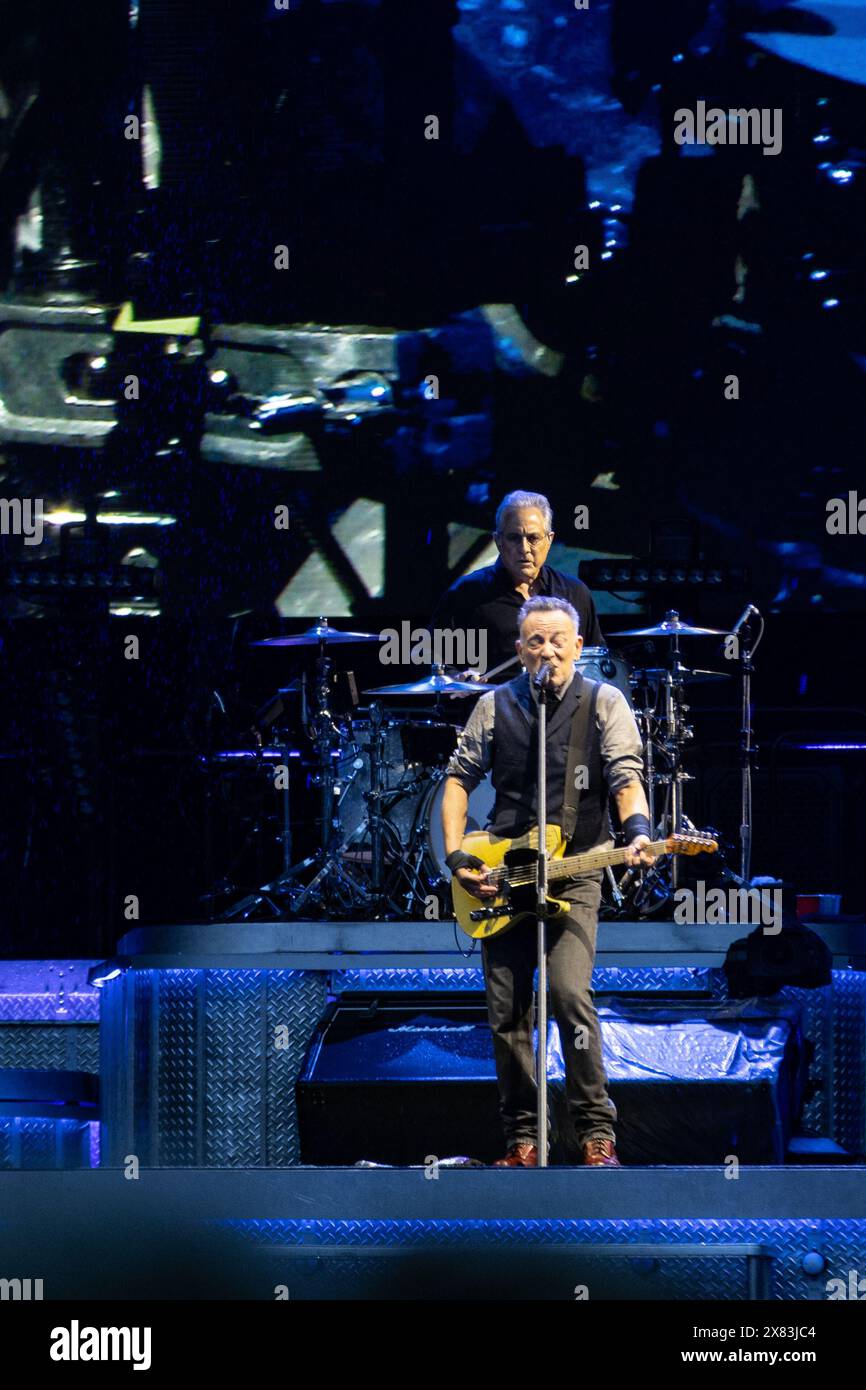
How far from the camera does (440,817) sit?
682 centimetres

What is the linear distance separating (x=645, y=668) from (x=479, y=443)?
1.97 meters

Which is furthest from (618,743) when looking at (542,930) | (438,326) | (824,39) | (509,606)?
(824,39)

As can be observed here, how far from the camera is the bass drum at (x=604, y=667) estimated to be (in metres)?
6.60

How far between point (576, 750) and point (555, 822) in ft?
0.68

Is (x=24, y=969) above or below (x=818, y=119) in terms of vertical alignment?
below

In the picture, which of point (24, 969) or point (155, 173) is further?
point (155, 173)

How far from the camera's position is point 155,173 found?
31.3ft

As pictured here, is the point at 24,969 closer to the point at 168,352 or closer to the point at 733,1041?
the point at 733,1041

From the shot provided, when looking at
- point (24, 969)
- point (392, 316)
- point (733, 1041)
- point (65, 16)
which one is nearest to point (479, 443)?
point (392, 316)

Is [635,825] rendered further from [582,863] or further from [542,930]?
[542,930]

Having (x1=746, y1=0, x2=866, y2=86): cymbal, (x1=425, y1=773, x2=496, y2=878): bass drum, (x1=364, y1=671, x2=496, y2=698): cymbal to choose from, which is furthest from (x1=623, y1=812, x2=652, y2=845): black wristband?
(x1=746, y1=0, x2=866, y2=86): cymbal

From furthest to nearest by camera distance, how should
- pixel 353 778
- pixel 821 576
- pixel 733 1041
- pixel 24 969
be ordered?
1. pixel 821 576
2. pixel 353 778
3. pixel 24 969
4. pixel 733 1041

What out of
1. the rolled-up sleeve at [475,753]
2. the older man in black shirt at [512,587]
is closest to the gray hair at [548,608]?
the rolled-up sleeve at [475,753]

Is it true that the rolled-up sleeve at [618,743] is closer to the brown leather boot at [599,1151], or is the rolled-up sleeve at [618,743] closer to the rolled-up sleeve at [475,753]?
the rolled-up sleeve at [475,753]
